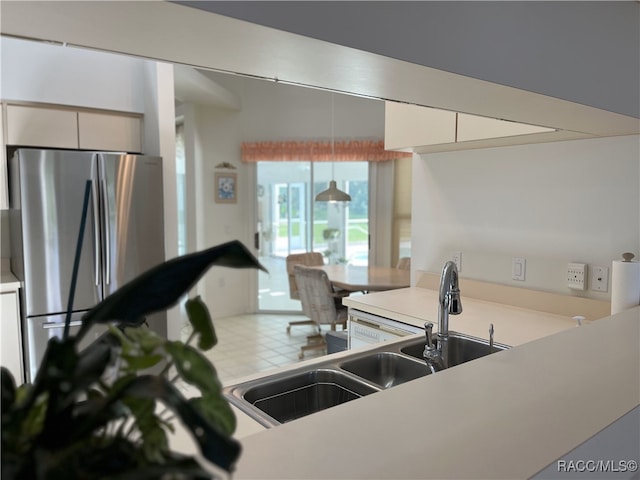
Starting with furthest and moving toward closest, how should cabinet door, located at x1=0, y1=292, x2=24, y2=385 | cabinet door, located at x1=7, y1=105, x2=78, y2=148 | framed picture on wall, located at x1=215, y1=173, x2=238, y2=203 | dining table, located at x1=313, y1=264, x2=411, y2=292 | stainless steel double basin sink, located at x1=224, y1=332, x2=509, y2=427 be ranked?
framed picture on wall, located at x1=215, y1=173, x2=238, y2=203
dining table, located at x1=313, y1=264, x2=411, y2=292
cabinet door, located at x1=7, y1=105, x2=78, y2=148
cabinet door, located at x1=0, y1=292, x2=24, y2=385
stainless steel double basin sink, located at x1=224, y1=332, x2=509, y2=427

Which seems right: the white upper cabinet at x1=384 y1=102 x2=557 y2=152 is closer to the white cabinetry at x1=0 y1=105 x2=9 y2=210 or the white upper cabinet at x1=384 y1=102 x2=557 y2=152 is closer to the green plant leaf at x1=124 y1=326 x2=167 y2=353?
the green plant leaf at x1=124 y1=326 x2=167 y2=353

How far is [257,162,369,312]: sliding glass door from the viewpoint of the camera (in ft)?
19.9

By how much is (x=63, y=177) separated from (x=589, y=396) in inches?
114

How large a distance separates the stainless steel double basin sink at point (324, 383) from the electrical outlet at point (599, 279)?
0.65 metres

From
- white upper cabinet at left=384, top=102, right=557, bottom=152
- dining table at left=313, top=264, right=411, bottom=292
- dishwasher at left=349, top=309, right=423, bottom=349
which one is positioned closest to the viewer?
white upper cabinet at left=384, top=102, right=557, bottom=152

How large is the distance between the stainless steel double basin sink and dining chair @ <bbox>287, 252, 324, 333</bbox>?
3257 millimetres

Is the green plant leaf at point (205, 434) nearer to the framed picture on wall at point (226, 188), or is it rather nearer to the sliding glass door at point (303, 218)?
the framed picture on wall at point (226, 188)

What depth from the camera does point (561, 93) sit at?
4.35ft

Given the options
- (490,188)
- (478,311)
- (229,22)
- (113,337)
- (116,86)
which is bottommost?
(478,311)

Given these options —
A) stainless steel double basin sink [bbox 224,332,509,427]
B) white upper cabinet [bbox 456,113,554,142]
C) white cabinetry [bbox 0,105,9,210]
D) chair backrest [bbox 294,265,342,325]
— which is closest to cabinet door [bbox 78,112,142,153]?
white cabinetry [bbox 0,105,9,210]

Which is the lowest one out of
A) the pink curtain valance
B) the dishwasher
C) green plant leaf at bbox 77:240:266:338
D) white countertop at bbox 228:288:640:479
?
the dishwasher

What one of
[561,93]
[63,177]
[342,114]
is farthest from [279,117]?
[561,93]

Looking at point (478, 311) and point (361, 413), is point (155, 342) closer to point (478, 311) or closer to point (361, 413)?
point (361, 413)

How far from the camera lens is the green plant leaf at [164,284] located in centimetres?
42
